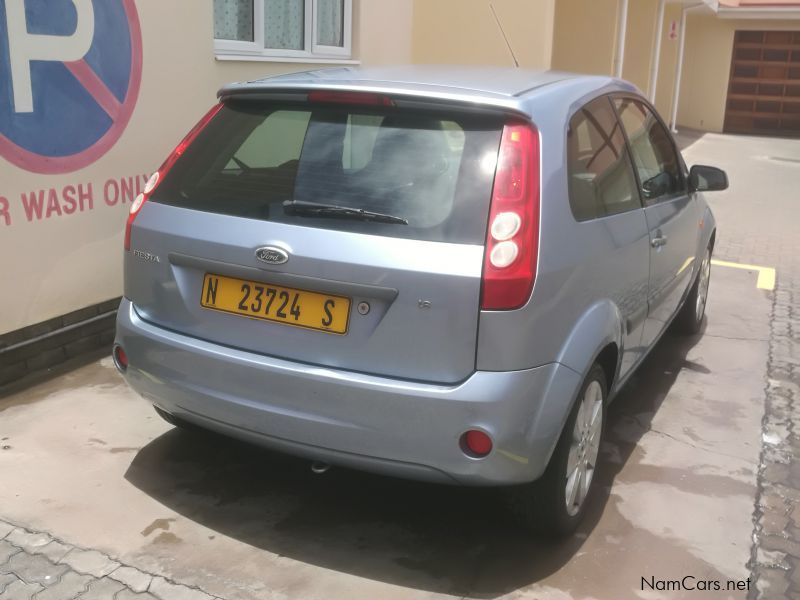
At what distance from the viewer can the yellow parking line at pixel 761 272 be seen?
24.2 ft

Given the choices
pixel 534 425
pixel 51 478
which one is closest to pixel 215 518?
pixel 51 478

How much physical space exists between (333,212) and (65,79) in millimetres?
2394

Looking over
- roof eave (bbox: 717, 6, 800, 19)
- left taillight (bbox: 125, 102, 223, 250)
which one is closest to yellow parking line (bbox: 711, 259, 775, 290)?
left taillight (bbox: 125, 102, 223, 250)

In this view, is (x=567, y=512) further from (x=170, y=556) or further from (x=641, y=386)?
(x=641, y=386)

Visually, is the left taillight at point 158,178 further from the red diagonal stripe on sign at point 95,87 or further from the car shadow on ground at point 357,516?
the red diagonal stripe on sign at point 95,87

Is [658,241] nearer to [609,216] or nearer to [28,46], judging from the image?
[609,216]

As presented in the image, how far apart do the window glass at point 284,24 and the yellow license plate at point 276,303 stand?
3.99m

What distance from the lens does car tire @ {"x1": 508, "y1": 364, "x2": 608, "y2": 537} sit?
9.90ft

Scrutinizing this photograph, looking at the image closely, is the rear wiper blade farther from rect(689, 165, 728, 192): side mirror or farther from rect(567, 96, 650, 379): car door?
rect(689, 165, 728, 192): side mirror

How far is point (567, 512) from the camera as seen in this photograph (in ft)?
10.4

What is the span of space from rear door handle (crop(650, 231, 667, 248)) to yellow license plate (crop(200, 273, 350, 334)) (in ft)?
5.92

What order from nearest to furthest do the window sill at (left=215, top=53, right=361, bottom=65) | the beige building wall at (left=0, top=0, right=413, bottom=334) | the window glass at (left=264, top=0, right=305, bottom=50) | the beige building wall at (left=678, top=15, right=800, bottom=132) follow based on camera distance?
1. the beige building wall at (left=0, top=0, right=413, bottom=334)
2. the window sill at (left=215, top=53, right=361, bottom=65)
3. the window glass at (left=264, top=0, right=305, bottom=50)
4. the beige building wall at (left=678, top=15, right=800, bottom=132)

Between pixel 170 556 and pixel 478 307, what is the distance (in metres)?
1.45

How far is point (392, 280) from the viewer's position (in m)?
2.70
